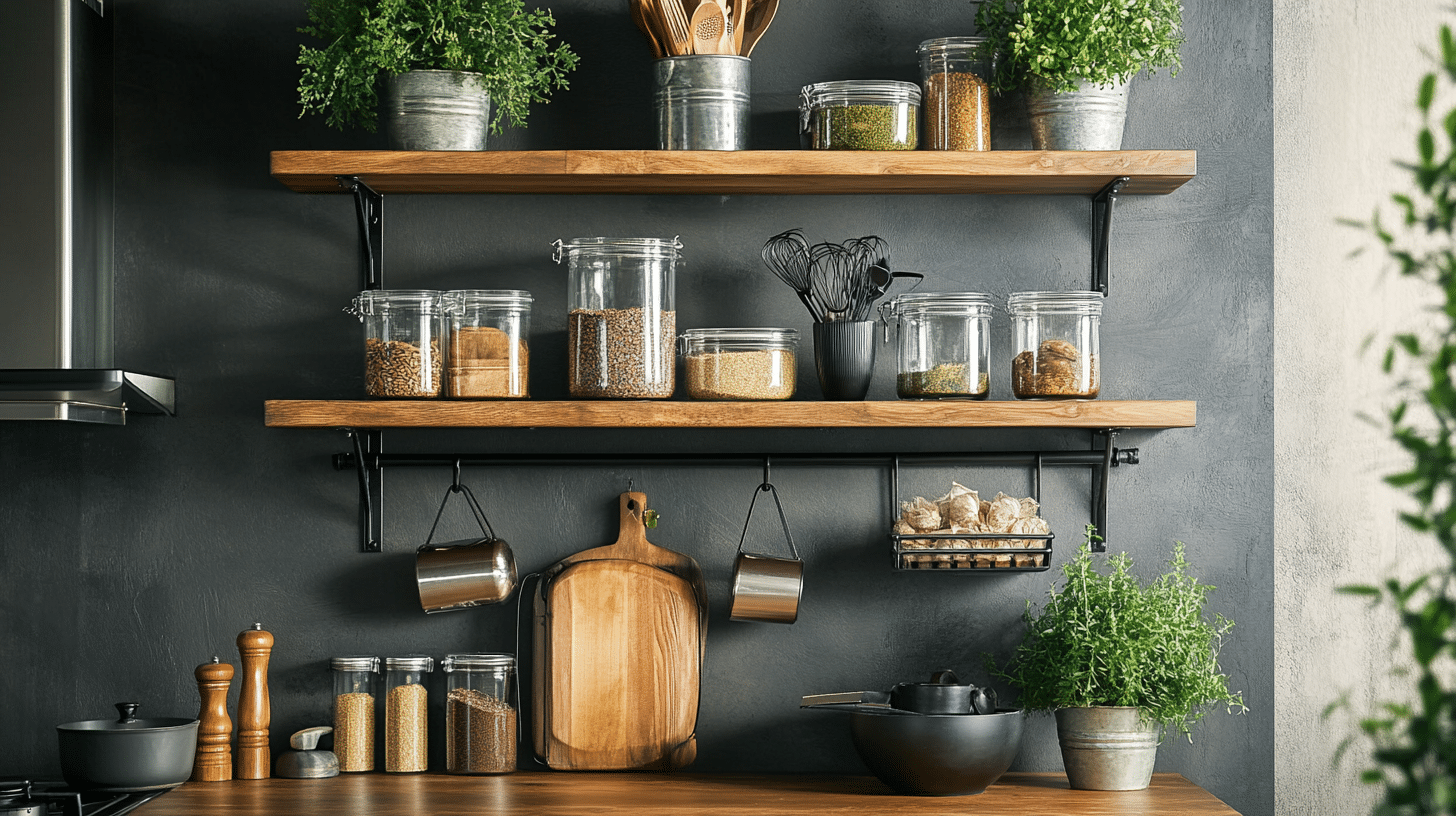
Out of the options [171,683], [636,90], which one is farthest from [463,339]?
[171,683]

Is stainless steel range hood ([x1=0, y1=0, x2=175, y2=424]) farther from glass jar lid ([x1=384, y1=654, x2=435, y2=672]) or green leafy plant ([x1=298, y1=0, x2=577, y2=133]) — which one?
glass jar lid ([x1=384, y1=654, x2=435, y2=672])

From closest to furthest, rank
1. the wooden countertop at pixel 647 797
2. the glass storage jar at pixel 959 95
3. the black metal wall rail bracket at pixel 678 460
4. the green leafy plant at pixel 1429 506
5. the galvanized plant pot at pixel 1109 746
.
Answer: the green leafy plant at pixel 1429 506, the wooden countertop at pixel 647 797, the galvanized plant pot at pixel 1109 746, the glass storage jar at pixel 959 95, the black metal wall rail bracket at pixel 678 460

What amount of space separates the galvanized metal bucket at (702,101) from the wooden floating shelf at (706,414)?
17.4 inches

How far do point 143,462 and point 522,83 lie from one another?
0.98 meters

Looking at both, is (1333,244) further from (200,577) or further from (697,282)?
(200,577)

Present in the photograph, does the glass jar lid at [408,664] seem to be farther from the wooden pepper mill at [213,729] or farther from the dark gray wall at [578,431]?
the wooden pepper mill at [213,729]

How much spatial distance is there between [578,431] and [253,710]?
735mm

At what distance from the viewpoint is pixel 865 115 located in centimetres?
191

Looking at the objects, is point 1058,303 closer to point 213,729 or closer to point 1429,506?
point 1429,506

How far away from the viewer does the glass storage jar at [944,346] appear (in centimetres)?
190

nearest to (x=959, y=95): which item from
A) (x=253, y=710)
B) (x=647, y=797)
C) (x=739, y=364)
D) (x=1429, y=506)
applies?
(x=739, y=364)

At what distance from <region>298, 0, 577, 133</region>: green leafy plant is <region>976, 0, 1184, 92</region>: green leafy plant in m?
0.77

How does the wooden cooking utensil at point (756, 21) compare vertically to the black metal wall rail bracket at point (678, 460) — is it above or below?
above

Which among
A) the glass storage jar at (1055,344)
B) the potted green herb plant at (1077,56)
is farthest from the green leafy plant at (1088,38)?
the glass storage jar at (1055,344)
